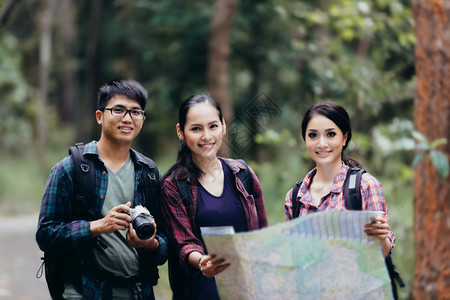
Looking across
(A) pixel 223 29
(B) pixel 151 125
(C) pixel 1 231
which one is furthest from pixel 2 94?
(A) pixel 223 29

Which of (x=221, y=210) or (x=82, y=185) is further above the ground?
(x=82, y=185)

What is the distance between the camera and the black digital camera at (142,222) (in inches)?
110

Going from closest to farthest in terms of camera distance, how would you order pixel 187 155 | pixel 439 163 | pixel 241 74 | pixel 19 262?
1. pixel 187 155
2. pixel 439 163
3. pixel 19 262
4. pixel 241 74

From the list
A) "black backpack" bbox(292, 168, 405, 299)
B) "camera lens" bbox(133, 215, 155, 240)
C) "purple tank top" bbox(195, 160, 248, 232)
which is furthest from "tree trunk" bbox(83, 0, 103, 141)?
"black backpack" bbox(292, 168, 405, 299)

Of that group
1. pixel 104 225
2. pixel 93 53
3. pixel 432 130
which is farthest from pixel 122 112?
pixel 93 53

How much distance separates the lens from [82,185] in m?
2.97

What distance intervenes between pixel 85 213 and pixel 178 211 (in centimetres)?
45

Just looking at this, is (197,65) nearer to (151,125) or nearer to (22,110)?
(151,125)

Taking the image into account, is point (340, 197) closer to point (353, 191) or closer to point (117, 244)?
point (353, 191)

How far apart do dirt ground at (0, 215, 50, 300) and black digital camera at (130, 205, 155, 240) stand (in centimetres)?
622

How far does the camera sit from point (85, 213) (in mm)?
3012

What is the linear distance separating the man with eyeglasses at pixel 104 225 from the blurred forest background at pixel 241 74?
0.53 metres

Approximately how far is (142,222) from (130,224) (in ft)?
0.20

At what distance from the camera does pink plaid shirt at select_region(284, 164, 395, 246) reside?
261 cm
